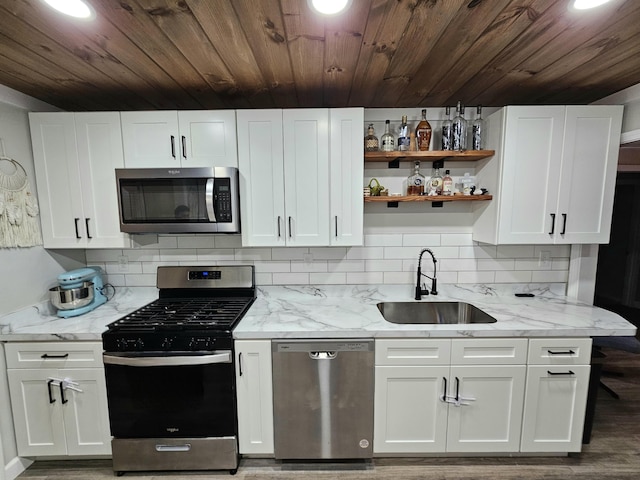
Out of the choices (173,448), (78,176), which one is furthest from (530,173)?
(78,176)

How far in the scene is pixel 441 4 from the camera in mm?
1058

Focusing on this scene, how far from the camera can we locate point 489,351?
1.65 m

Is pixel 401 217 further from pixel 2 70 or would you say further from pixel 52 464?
pixel 52 464

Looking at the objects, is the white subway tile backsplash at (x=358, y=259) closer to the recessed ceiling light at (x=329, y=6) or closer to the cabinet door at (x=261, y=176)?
the cabinet door at (x=261, y=176)

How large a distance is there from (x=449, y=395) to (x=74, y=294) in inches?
96.6

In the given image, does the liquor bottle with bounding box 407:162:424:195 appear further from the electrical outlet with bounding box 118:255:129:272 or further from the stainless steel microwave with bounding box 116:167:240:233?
the electrical outlet with bounding box 118:255:129:272

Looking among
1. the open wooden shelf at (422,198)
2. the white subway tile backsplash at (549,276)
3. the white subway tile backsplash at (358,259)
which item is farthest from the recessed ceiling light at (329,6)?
the white subway tile backsplash at (549,276)

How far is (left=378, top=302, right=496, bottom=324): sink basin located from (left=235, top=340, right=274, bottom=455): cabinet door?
3.18 ft

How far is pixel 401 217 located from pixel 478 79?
3.32 feet

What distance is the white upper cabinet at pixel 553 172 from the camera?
71.2 inches

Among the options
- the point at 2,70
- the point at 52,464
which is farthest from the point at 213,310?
the point at 2,70

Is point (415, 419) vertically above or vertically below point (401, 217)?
below

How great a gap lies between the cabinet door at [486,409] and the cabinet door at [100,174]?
7.94ft

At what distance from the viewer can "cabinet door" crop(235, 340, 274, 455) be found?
1644 mm
